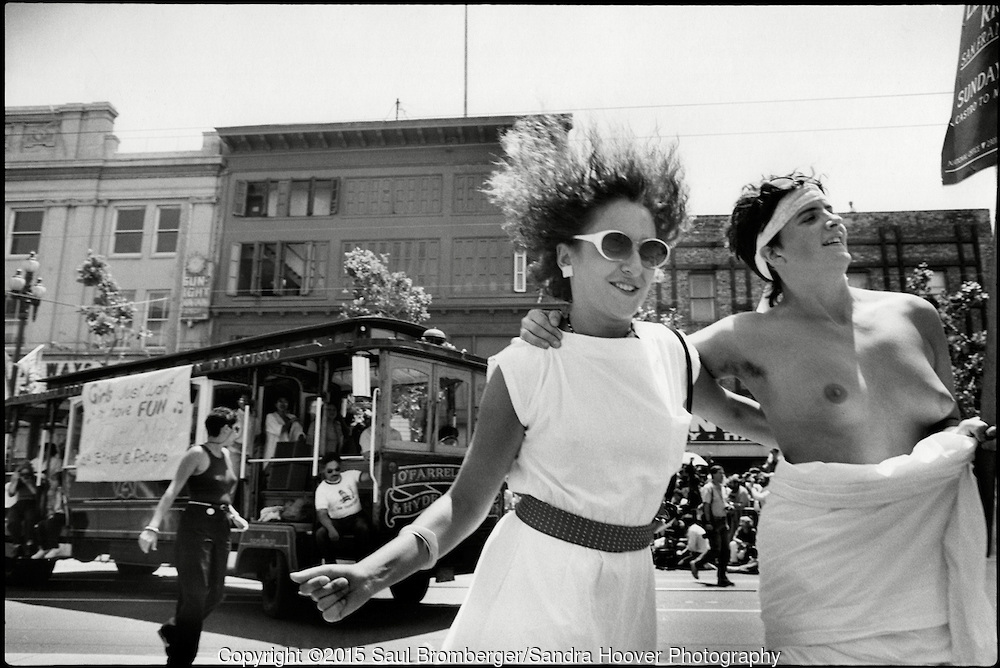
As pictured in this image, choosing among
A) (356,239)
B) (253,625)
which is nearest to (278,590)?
(253,625)

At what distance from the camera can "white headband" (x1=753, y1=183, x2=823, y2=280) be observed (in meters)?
2.03

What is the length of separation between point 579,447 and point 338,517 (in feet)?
16.7

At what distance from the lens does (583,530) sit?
1625 mm

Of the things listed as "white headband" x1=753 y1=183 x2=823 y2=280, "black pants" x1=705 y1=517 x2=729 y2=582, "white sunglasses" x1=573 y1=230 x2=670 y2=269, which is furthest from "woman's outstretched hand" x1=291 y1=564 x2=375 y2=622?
"black pants" x1=705 y1=517 x2=729 y2=582

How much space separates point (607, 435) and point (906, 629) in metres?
0.87

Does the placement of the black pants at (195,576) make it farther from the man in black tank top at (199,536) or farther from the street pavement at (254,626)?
the street pavement at (254,626)

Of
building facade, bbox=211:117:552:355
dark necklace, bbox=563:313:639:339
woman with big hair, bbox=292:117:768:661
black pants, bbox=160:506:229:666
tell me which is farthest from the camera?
building facade, bbox=211:117:552:355

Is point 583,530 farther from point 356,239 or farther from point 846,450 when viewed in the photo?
point 356,239

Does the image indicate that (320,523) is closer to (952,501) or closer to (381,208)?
(952,501)

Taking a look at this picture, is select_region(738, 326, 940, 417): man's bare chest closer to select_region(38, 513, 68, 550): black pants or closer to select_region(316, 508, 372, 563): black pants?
select_region(316, 508, 372, 563): black pants

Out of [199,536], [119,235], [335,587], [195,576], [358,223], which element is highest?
[358,223]

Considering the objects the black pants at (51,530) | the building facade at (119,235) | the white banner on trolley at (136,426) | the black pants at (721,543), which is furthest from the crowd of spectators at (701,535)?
the building facade at (119,235)

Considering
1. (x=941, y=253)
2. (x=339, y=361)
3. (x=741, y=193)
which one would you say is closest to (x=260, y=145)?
(x=339, y=361)

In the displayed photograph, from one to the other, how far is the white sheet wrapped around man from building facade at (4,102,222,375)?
39.8 feet
